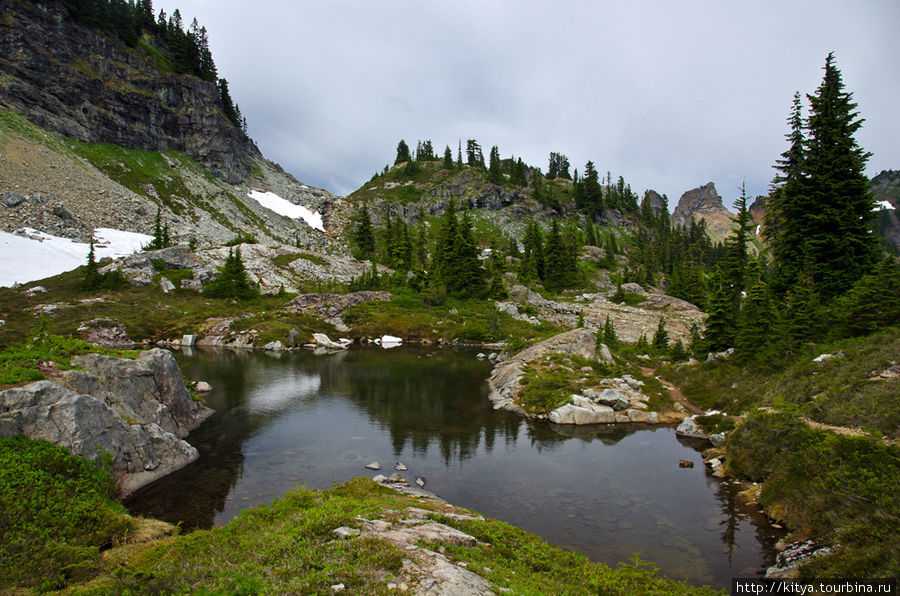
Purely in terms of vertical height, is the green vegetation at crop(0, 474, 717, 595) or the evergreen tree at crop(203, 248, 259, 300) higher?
the evergreen tree at crop(203, 248, 259, 300)

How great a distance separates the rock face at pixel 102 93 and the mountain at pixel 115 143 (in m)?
0.28

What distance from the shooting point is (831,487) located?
1431cm

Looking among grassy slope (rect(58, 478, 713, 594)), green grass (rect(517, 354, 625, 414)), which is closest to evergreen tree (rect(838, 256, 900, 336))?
green grass (rect(517, 354, 625, 414))

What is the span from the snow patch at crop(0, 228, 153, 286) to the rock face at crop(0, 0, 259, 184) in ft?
154

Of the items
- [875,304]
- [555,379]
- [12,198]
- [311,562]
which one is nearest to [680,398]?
[555,379]

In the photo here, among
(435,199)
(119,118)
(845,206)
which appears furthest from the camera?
(435,199)

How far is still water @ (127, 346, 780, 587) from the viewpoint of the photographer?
1589 centimetres

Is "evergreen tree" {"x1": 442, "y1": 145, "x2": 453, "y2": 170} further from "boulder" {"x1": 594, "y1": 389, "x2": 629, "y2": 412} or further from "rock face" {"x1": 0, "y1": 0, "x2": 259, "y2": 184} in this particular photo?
"boulder" {"x1": 594, "y1": 389, "x2": 629, "y2": 412}

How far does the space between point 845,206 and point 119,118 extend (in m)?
156

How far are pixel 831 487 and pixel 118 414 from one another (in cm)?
2987

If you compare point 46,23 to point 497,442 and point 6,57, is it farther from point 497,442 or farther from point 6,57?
point 497,442

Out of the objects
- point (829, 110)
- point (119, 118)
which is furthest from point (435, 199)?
point (829, 110)

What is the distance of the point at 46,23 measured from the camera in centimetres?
10644

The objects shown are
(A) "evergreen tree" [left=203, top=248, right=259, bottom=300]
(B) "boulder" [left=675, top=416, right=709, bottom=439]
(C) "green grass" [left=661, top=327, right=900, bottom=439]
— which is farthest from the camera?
(A) "evergreen tree" [left=203, top=248, right=259, bottom=300]
